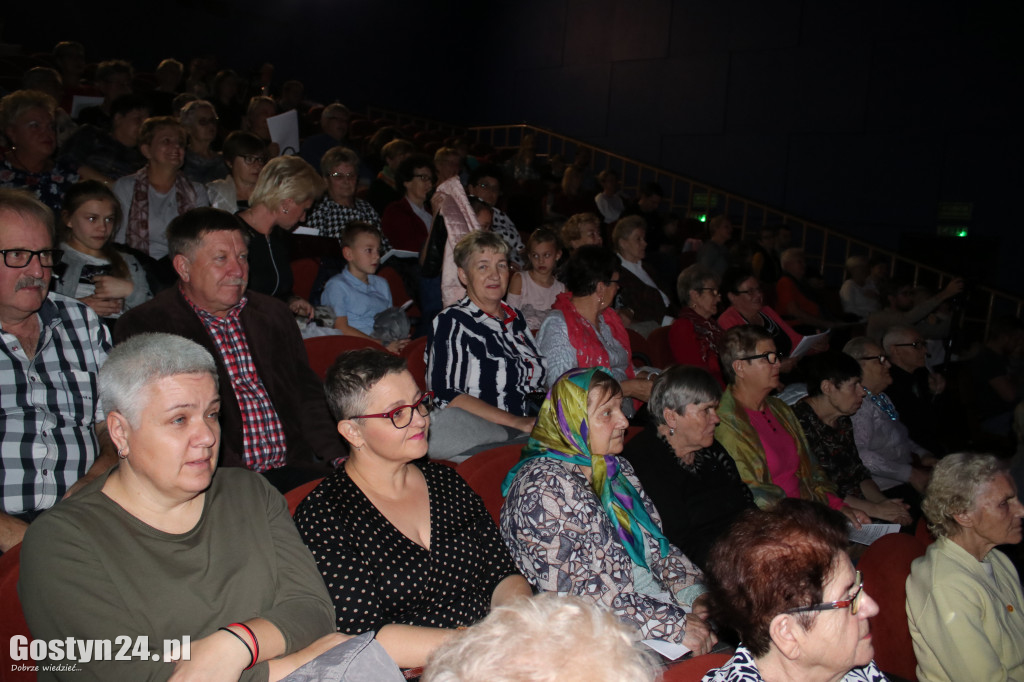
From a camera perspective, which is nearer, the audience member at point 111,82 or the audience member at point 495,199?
the audience member at point 495,199

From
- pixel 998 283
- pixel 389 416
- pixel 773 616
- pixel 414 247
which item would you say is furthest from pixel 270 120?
pixel 998 283

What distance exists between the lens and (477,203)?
478 centimetres

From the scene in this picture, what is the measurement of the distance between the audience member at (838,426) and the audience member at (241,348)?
2072mm

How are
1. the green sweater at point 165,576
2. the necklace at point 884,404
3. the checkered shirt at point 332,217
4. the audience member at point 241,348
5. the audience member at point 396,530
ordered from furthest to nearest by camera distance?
the checkered shirt at point 332,217
the necklace at point 884,404
the audience member at point 241,348
the audience member at point 396,530
the green sweater at point 165,576

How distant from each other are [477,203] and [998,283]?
6.33m

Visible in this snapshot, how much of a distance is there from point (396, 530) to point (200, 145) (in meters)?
3.82

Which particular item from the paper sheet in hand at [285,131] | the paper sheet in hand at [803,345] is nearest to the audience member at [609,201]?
the paper sheet in hand at [285,131]

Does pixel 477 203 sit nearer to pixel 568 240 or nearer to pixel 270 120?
pixel 568 240

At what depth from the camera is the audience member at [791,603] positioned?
4.17 ft

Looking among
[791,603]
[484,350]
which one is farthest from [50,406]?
[791,603]

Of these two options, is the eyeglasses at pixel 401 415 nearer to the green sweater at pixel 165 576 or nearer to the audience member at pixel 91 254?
the green sweater at pixel 165 576

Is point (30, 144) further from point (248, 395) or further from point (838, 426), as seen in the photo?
point (838, 426)

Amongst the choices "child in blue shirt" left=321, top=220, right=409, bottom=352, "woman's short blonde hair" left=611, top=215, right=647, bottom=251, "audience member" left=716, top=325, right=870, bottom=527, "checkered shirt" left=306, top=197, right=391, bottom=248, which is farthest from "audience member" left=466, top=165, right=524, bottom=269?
"audience member" left=716, top=325, right=870, bottom=527

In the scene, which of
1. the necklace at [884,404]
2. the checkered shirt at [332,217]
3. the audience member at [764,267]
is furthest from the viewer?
the audience member at [764,267]
